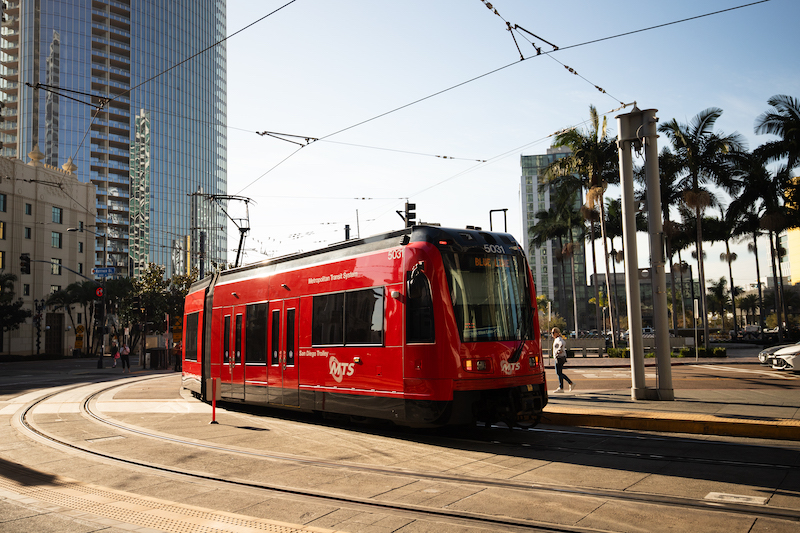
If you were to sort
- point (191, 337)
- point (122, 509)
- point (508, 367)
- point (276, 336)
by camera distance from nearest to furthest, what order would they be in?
point (122, 509) < point (508, 367) < point (276, 336) < point (191, 337)

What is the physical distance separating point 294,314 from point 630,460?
715 centimetres

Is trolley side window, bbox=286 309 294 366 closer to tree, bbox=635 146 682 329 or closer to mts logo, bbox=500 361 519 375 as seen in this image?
mts logo, bbox=500 361 519 375

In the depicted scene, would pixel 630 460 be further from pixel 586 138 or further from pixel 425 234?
pixel 586 138

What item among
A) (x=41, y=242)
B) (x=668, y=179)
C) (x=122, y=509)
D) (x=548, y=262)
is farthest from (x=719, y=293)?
(x=122, y=509)

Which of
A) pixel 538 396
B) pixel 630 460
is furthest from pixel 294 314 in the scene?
pixel 630 460

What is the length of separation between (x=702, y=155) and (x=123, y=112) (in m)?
97.7

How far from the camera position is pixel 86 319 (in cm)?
7331

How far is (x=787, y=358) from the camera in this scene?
74.1 ft

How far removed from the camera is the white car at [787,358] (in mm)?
22344

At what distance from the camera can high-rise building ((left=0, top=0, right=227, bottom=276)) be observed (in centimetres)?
9806

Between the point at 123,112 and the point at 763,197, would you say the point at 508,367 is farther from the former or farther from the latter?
the point at 123,112

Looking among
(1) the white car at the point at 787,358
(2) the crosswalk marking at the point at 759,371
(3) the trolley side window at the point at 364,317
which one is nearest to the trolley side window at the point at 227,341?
(3) the trolley side window at the point at 364,317

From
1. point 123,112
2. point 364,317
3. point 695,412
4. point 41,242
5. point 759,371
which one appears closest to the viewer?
point 364,317

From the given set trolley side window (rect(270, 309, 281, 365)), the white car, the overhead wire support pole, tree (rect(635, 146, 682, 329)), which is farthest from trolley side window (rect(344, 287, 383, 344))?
tree (rect(635, 146, 682, 329))
